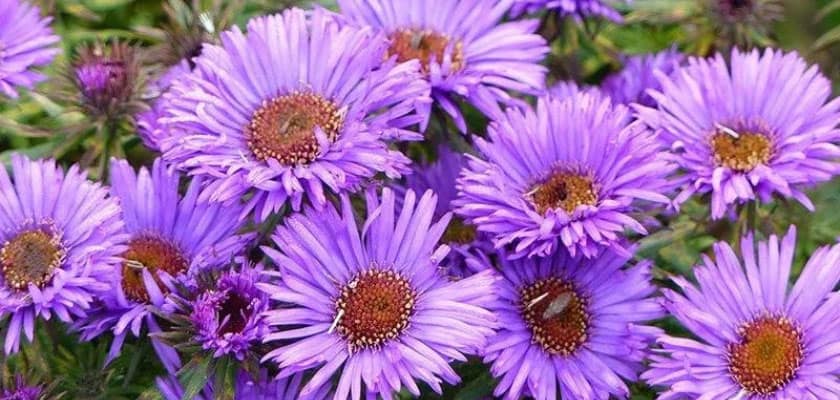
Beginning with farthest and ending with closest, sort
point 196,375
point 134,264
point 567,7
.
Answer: point 567,7 → point 134,264 → point 196,375

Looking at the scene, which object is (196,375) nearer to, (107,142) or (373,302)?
(373,302)

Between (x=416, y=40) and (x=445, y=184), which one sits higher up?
(x=416, y=40)

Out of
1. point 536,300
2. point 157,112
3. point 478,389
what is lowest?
point 478,389

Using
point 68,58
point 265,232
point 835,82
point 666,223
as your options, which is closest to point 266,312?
point 265,232

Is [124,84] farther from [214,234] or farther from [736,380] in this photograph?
[736,380]

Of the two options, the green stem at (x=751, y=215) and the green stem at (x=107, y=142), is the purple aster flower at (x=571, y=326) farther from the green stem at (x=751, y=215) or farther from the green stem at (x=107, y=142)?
the green stem at (x=107, y=142)

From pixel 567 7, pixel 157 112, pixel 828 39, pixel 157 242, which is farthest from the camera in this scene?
pixel 828 39

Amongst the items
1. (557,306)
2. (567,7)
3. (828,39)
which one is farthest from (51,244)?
(828,39)

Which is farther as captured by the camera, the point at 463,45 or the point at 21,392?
the point at 463,45
